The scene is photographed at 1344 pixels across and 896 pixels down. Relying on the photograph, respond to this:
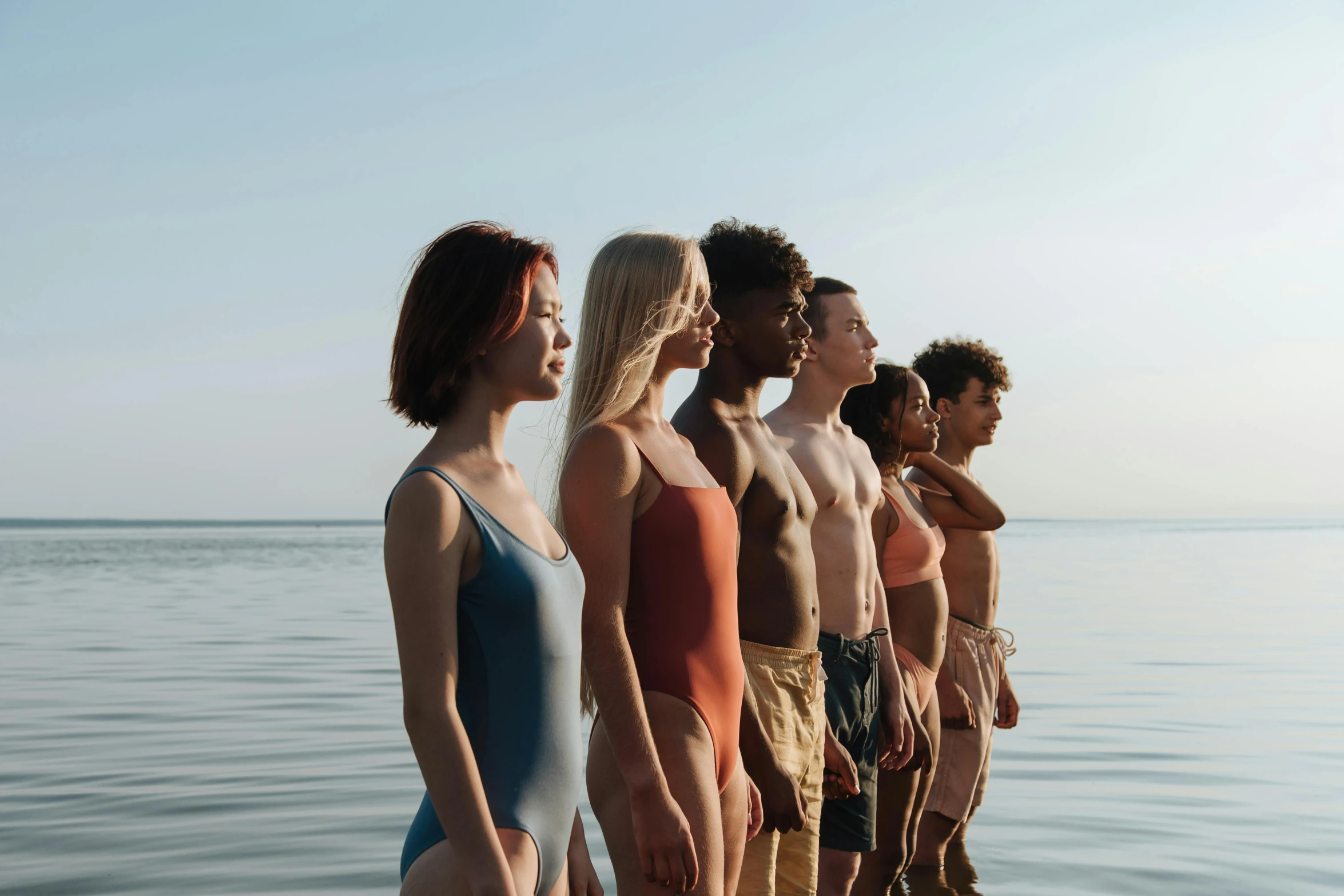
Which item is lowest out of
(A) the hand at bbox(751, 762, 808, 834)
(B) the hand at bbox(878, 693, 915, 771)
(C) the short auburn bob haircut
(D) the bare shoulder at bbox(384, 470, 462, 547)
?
(B) the hand at bbox(878, 693, 915, 771)

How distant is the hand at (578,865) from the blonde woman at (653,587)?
0.96ft

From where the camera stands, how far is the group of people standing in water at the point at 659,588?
2.18 m

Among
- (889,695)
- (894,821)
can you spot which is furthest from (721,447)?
(894,821)

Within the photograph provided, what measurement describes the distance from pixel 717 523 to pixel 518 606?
976 mm

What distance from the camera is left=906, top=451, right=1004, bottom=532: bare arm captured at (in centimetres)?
596

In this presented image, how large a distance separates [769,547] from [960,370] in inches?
127

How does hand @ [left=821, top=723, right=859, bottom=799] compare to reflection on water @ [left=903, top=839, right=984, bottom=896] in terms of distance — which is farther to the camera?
reflection on water @ [left=903, top=839, right=984, bottom=896]

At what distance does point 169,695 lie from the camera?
37.2ft

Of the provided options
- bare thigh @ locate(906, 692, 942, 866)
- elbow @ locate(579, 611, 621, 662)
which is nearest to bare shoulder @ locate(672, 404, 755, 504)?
elbow @ locate(579, 611, 621, 662)

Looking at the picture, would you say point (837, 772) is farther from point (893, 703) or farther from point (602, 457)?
point (602, 457)

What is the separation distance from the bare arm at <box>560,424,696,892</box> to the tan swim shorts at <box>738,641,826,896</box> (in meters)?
0.62

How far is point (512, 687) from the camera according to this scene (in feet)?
7.27

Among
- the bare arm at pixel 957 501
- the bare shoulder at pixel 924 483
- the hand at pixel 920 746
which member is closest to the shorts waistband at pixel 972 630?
the bare arm at pixel 957 501

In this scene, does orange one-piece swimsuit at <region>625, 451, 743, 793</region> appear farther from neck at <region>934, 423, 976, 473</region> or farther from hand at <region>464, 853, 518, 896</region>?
neck at <region>934, 423, 976, 473</region>
